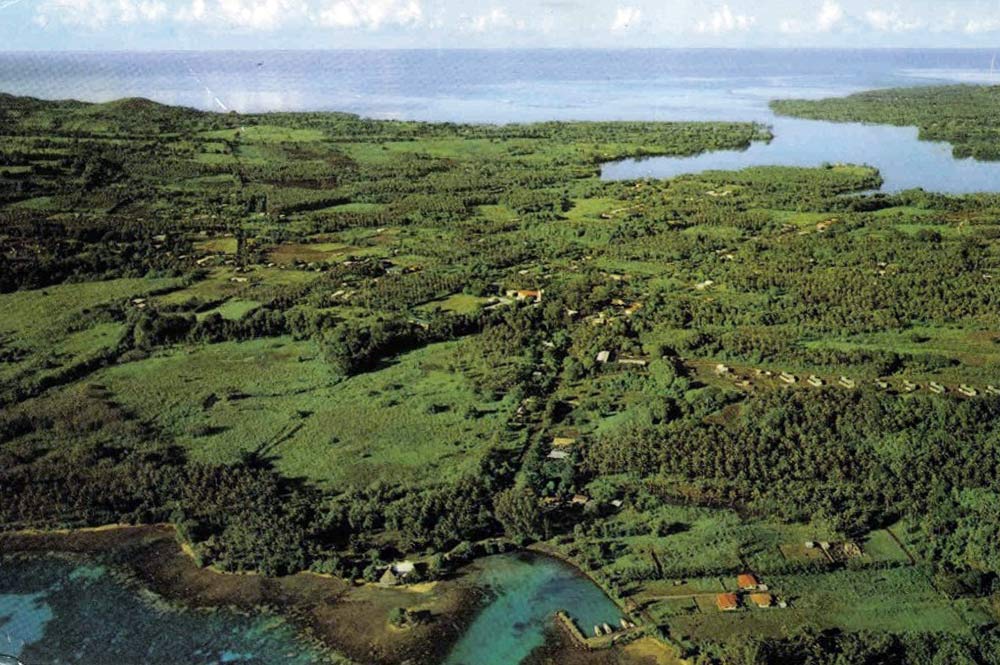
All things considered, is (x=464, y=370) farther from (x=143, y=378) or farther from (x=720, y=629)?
(x=720, y=629)

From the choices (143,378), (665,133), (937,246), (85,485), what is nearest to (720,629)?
(85,485)

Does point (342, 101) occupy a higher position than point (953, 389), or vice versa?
point (342, 101)

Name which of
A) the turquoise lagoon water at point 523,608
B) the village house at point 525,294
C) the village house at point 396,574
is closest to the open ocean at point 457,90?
the village house at point 525,294

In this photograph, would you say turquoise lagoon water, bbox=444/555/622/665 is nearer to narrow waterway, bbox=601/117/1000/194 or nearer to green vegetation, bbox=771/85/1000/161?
narrow waterway, bbox=601/117/1000/194

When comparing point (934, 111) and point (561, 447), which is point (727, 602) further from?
point (934, 111)

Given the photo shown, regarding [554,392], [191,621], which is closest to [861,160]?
[554,392]

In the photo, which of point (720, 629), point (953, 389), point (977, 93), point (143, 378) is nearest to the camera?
point (720, 629)

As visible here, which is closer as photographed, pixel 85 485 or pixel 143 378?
pixel 85 485
